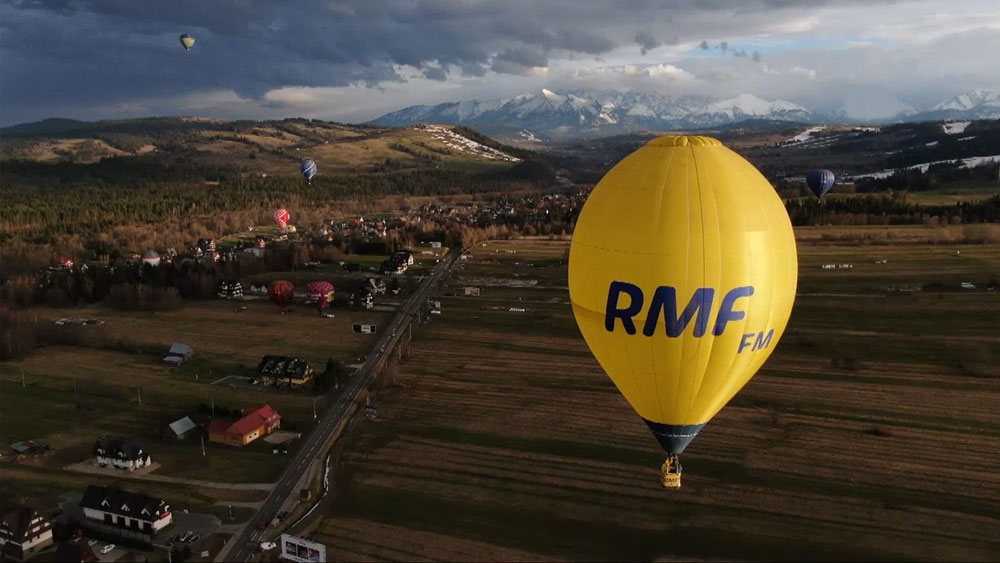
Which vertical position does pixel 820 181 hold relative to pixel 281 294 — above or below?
above

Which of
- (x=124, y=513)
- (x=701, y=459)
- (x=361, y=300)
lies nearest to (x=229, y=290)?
(x=361, y=300)

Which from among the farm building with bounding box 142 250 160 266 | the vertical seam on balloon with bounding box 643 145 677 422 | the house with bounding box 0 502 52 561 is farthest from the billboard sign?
the farm building with bounding box 142 250 160 266

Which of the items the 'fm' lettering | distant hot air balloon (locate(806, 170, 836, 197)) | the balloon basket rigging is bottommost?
the balloon basket rigging

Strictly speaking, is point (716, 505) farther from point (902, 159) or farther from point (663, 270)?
point (902, 159)

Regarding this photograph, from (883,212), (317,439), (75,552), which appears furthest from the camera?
(883,212)

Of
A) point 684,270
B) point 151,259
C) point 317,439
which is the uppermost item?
point 684,270

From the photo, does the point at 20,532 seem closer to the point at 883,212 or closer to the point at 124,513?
the point at 124,513

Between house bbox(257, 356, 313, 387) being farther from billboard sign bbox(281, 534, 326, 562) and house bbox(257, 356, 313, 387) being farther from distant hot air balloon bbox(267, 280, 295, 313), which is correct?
billboard sign bbox(281, 534, 326, 562)

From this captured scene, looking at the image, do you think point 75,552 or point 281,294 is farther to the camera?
point 281,294
